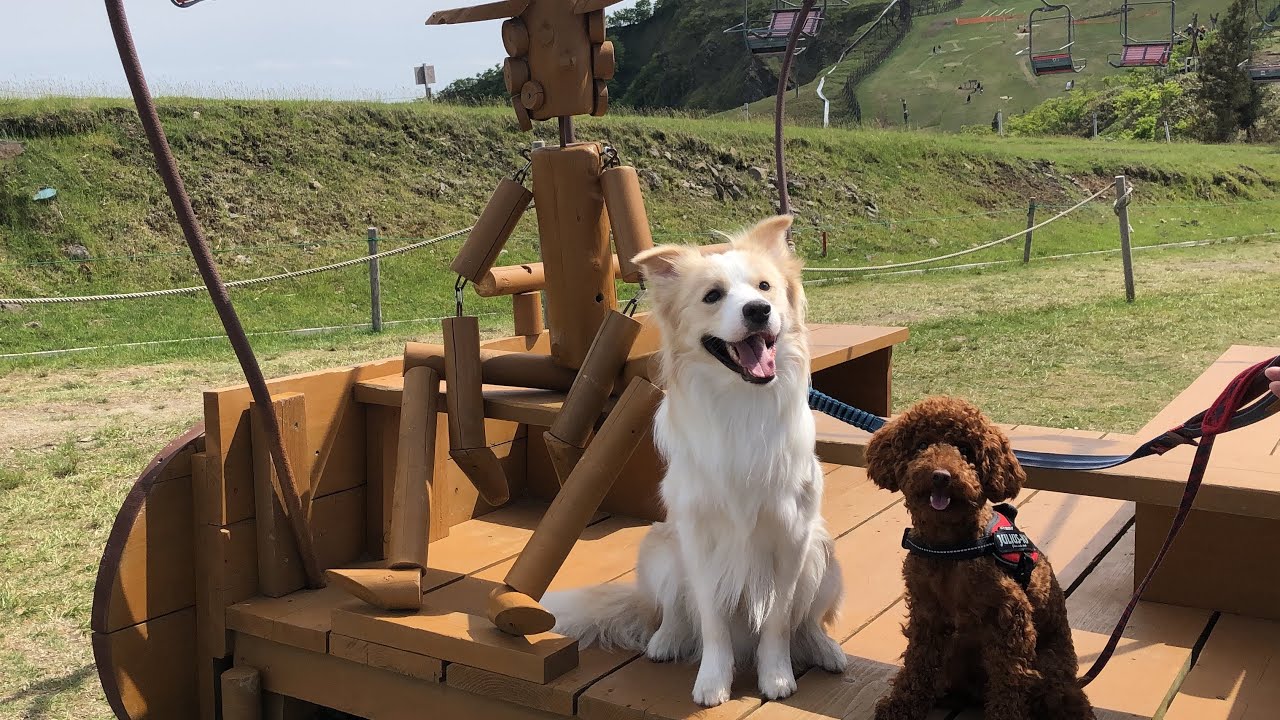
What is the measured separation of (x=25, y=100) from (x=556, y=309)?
14.8 metres

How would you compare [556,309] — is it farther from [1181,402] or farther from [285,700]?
[1181,402]

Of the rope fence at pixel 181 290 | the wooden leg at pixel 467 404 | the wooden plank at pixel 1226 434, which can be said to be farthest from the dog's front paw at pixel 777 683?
the rope fence at pixel 181 290

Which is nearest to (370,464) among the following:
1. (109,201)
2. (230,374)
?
(230,374)

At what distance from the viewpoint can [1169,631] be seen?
2.54m

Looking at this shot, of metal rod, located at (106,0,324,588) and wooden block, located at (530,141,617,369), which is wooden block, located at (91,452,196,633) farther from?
wooden block, located at (530,141,617,369)

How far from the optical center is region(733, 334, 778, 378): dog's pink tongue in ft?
6.79

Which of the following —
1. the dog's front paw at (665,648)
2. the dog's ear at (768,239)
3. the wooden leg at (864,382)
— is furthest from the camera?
the wooden leg at (864,382)

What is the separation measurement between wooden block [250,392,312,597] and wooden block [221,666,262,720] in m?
0.23

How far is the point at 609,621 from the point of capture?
8.27 feet

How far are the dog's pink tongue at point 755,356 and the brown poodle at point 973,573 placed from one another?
10.2 inches

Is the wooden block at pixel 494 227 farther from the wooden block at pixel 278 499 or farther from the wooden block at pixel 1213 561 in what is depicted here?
the wooden block at pixel 1213 561

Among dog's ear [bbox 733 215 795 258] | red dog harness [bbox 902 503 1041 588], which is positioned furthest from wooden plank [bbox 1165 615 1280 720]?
dog's ear [bbox 733 215 795 258]

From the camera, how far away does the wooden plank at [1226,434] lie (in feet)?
8.71

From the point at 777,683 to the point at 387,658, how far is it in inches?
38.2
